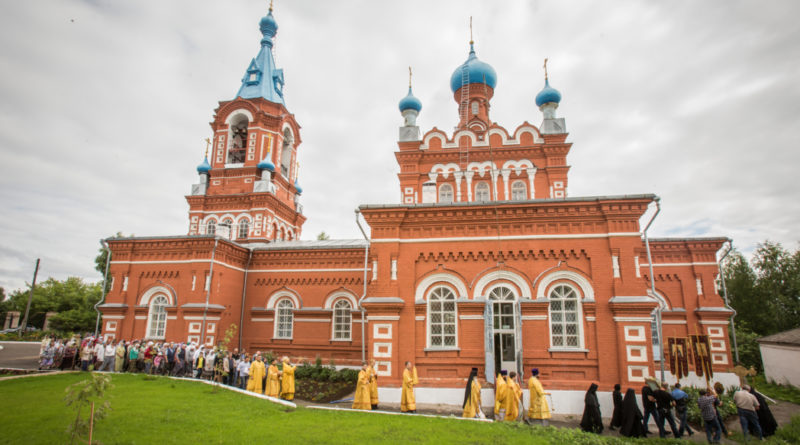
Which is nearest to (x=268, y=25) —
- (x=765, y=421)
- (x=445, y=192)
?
(x=445, y=192)

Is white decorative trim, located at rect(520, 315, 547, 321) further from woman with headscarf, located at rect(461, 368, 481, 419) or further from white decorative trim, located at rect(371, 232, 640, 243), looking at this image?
woman with headscarf, located at rect(461, 368, 481, 419)

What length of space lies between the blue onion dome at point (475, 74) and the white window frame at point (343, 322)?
13.1m

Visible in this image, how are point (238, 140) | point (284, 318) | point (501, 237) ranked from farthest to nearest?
point (238, 140)
point (284, 318)
point (501, 237)

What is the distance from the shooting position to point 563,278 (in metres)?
12.0

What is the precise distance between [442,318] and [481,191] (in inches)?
345

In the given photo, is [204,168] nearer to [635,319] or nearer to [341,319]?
[341,319]

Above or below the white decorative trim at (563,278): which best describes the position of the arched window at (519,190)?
above

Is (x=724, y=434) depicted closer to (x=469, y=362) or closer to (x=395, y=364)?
(x=469, y=362)

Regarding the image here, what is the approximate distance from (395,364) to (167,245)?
37.8 feet

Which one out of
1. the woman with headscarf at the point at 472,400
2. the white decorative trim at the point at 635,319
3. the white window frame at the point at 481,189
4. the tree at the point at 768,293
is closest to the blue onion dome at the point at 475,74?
the white window frame at the point at 481,189

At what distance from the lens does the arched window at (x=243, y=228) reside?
2391 centimetres

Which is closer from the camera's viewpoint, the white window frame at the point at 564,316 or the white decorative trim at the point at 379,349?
the white window frame at the point at 564,316

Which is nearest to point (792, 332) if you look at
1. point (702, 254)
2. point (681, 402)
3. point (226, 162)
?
point (702, 254)

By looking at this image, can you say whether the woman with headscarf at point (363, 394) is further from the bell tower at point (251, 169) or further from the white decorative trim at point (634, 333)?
the bell tower at point (251, 169)
